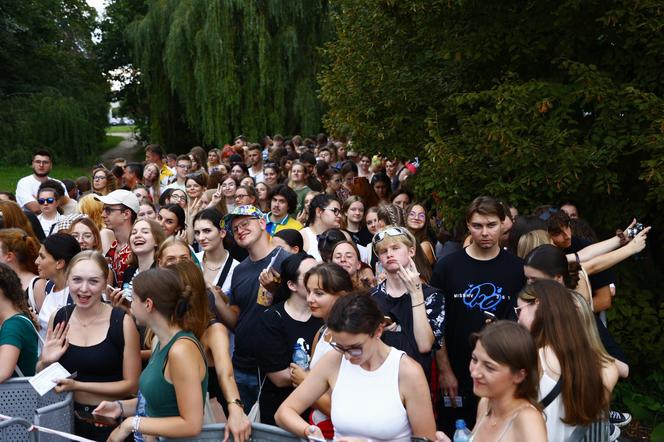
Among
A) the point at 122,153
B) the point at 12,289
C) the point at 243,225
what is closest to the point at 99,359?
the point at 12,289

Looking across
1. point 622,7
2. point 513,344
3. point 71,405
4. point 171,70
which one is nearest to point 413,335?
point 513,344

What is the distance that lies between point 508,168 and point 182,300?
3925mm

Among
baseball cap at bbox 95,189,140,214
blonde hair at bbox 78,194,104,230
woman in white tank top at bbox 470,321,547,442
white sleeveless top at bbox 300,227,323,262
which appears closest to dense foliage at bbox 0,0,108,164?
blonde hair at bbox 78,194,104,230

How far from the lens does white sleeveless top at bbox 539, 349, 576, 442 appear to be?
354 cm

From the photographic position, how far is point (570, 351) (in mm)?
3623

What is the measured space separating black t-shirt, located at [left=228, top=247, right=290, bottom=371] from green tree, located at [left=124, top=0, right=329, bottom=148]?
54.2ft

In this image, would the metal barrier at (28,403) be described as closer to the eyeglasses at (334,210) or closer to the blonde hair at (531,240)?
the blonde hair at (531,240)

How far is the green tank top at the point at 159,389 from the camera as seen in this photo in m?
→ 3.80

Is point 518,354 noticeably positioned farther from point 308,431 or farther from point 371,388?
point 308,431

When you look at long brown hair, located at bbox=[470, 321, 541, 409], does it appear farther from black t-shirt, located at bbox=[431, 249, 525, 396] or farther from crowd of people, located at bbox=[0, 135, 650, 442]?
black t-shirt, located at bbox=[431, 249, 525, 396]

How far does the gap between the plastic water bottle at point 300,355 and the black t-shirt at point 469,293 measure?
112cm

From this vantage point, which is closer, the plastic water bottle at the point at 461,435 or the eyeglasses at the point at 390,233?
the plastic water bottle at the point at 461,435

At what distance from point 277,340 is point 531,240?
1.89 metres

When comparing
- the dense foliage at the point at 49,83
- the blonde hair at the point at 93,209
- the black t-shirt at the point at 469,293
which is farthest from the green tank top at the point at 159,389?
the dense foliage at the point at 49,83
